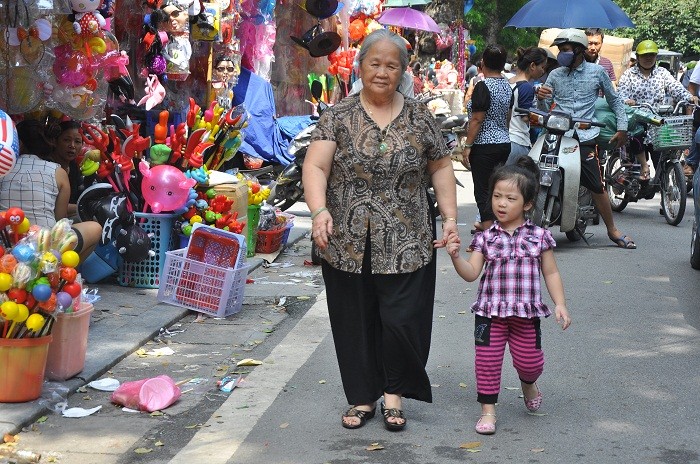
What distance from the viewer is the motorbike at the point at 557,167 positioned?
400 inches

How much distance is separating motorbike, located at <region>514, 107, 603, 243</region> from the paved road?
235cm

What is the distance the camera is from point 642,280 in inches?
353

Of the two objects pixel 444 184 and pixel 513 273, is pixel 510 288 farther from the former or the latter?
pixel 444 184

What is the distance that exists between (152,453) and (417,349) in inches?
49.7

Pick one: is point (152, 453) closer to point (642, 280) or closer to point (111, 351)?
point (111, 351)

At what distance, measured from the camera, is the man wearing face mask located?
10344 mm

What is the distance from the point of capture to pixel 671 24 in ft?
172

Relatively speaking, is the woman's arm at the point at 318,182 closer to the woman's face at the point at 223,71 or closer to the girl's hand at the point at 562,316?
the girl's hand at the point at 562,316

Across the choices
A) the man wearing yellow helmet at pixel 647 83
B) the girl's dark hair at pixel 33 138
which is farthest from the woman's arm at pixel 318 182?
the man wearing yellow helmet at pixel 647 83

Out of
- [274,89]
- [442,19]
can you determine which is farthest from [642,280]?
[442,19]

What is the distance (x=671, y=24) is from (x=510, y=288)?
50.7 metres

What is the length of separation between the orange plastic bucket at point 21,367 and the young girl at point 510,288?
203cm

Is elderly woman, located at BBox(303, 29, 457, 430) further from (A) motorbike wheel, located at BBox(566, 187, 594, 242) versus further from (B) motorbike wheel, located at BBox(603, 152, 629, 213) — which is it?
(B) motorbike wheel, located at BBox(603, 152, 629, 213)

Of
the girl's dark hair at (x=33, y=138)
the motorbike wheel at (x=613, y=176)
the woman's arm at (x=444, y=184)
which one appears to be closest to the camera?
the woman's arm at (x=444, y=184)
